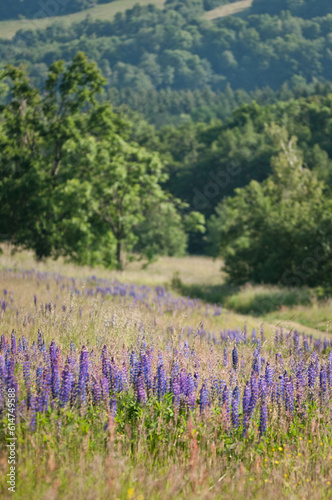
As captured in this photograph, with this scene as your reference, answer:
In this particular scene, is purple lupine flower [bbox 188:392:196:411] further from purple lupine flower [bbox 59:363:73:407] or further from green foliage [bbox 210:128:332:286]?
green foliage [bbox 210:128:332:286]

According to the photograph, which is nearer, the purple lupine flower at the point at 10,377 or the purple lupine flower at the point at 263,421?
the purple lupine flower at the point at 10,377

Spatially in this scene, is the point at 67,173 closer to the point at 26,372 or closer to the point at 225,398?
the point at 26,372

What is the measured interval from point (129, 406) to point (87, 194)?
1859 centimetres

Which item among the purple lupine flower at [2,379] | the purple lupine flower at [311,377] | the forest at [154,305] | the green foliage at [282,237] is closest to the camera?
the forest at [154,305]

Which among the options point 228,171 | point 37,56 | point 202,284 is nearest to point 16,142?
point 202,284

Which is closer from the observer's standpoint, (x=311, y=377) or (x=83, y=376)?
(x=83, y=376)

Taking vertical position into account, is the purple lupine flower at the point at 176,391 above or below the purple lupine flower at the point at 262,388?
above

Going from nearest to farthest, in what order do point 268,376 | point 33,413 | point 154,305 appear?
point 33,413, point 268,376, point 154,305

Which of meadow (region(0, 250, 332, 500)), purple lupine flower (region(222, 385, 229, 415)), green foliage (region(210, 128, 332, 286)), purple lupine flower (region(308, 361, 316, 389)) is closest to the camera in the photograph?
meadow (region(0, 250, 332, 500))

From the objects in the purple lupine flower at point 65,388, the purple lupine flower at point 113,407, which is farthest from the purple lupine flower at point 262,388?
the purple lupine flower at point 65,388

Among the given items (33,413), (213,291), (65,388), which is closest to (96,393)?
(65,388)

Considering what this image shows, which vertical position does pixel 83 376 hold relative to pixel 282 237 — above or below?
above

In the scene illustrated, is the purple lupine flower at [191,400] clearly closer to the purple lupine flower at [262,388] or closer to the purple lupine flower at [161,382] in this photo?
the purple lupine flower at [161,382]

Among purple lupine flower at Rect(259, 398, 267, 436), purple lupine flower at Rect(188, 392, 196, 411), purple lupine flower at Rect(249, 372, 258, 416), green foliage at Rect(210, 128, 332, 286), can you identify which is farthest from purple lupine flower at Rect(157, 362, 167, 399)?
green foliage at Rect(210, 128, 332, 286)
